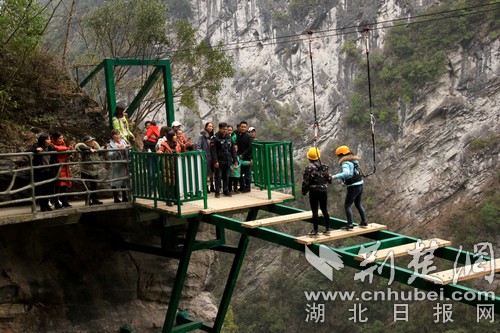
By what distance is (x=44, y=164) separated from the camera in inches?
310

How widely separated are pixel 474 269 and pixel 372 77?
41.7 metres

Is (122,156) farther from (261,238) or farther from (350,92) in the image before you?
(350,92)

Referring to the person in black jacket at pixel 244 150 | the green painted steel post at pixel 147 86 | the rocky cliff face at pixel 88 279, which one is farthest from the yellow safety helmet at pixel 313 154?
the green painted steel post at pixel 147 86

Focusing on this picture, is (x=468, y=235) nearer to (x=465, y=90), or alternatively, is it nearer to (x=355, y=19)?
(x=465, y=90)

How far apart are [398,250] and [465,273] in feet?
2.92

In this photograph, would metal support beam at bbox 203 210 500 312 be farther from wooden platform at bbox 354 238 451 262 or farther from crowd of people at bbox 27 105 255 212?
crowd of people at bbox 27 105 255 212

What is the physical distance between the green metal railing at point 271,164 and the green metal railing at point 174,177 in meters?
0.97

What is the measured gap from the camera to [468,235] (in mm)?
37500

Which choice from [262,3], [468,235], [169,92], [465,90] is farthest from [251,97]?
[169,92]

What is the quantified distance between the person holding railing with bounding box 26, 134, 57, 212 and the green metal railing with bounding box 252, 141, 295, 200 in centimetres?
274

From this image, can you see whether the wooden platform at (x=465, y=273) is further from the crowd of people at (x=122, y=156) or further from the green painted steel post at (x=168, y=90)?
the green painted steel post at (x=168, y=90)

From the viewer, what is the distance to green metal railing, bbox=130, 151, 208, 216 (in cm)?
781

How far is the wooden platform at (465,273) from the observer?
18.2ft

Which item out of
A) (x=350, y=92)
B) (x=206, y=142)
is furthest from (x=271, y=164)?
(x=350, y=92)
